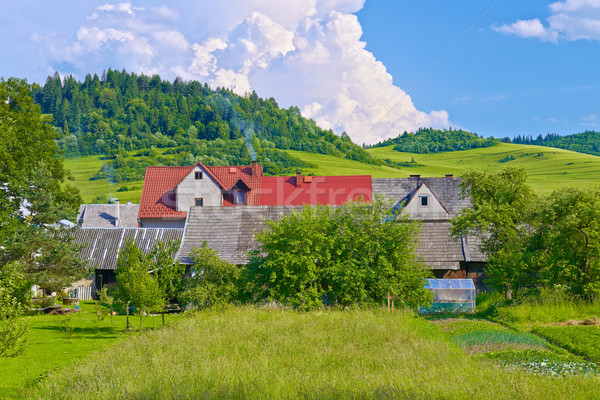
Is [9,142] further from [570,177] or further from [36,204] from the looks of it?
[570,177]

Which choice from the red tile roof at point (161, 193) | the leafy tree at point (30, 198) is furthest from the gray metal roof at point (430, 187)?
the leafy tree at point (30, 198)

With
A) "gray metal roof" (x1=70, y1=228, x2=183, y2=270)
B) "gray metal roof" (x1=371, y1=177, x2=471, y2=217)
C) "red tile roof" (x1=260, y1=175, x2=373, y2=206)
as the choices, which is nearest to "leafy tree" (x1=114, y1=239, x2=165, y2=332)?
"gray metal roof" (x1=70, y1=228, x2=183, y2=270)

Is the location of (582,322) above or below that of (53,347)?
above

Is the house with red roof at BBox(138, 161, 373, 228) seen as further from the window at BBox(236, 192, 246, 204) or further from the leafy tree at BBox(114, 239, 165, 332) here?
the leafy tree at BBox(114, 239, 165, 332)

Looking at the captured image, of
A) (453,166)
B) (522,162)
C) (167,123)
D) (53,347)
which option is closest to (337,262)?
(53,347)

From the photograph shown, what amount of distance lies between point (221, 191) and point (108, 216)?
40.2 feet

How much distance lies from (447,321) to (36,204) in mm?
25298

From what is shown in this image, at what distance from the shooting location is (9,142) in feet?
114

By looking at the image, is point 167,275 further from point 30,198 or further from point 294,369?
point 30,198

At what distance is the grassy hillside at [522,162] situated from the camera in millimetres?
144375

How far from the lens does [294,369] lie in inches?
540

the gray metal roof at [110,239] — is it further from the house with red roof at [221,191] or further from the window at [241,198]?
the window at [241,198]

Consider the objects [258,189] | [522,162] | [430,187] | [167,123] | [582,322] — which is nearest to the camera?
[582,322]

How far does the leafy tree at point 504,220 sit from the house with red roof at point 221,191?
78.2 ft
